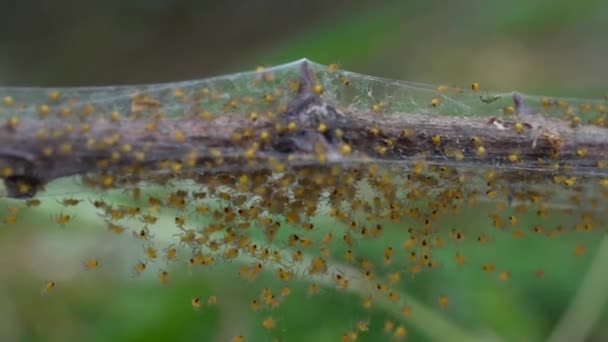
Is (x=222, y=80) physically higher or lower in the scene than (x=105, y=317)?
higher

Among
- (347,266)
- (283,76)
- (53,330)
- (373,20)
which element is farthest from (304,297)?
(373,20)

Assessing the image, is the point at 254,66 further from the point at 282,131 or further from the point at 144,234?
the point at 282,131

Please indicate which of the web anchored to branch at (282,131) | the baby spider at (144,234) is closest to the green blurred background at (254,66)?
the baby spider at (144,234)

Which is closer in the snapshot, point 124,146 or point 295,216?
point 124,146

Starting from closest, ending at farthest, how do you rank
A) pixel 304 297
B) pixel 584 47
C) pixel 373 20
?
pixel 304 297 → pixel 373 20 → pixel 584 47

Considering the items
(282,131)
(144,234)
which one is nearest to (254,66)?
(144,234)

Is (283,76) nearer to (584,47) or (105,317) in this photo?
(105,317)

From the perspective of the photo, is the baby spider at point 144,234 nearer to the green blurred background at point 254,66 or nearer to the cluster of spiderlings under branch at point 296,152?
the cluster of spiderlings under branch at point 296,152

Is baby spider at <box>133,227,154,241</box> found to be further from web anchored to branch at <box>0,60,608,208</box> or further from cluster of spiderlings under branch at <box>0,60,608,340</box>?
web anchored to branch at <box>0,60,608,208</box>
